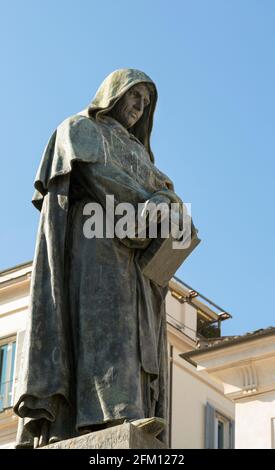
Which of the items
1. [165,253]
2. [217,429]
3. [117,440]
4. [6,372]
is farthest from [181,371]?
[117,440]

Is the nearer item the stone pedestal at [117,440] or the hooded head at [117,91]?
the stone pedestal at [117,440]

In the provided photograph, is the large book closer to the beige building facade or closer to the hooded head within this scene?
the hooded head

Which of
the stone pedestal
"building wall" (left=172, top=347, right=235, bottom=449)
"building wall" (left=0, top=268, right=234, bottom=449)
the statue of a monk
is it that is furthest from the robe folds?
"building wall" (left=172, top=347, right=235, bottom=449)

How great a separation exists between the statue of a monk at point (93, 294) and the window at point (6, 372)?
102 feet

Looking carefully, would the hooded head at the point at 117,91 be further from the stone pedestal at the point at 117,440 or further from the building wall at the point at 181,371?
the building wall at the point at 181,371

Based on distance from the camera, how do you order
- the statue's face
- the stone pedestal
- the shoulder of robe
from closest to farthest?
the stone pedestal, the shoulder of robe, the statue's face

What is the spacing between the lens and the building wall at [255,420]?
3631 cm

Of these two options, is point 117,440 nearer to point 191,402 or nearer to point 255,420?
point 255,420

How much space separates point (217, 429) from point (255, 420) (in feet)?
33.5

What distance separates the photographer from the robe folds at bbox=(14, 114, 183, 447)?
37.5ft

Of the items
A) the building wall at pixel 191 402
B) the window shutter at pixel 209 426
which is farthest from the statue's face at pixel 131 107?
the window shutter at pixel 209 426

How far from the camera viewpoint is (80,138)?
1243 centimetres
